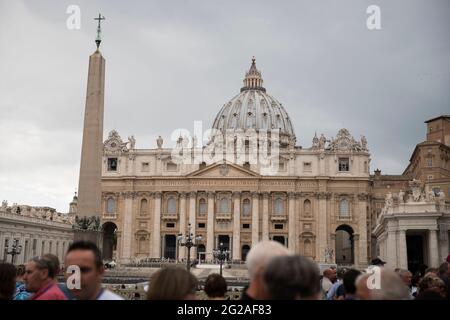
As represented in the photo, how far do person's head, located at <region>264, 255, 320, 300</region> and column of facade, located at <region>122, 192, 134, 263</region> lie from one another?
69516mm

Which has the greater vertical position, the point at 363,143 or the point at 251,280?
the point at 363,143

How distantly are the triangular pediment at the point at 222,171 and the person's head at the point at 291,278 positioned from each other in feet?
222

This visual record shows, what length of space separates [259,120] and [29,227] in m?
54.6

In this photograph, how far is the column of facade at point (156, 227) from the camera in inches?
2798

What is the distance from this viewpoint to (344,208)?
71.2 meters

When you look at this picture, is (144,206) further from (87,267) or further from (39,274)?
(87,267)

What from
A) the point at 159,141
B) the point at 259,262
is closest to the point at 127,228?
the point at 159,141

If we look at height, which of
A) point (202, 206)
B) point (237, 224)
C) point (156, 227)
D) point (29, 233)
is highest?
point (202, 206)

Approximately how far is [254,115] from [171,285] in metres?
98.1

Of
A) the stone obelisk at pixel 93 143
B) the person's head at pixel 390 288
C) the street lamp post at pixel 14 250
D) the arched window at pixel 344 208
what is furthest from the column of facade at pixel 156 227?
the person's head at pixel 390 288

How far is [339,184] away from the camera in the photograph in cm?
7144

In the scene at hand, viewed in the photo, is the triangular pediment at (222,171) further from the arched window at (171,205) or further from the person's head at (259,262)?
the person's head at (259,262)

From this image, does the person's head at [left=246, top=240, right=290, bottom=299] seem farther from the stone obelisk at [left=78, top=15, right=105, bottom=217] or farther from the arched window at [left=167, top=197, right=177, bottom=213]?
the arched window at [left=167, top=197, right=177, bottom=213]
